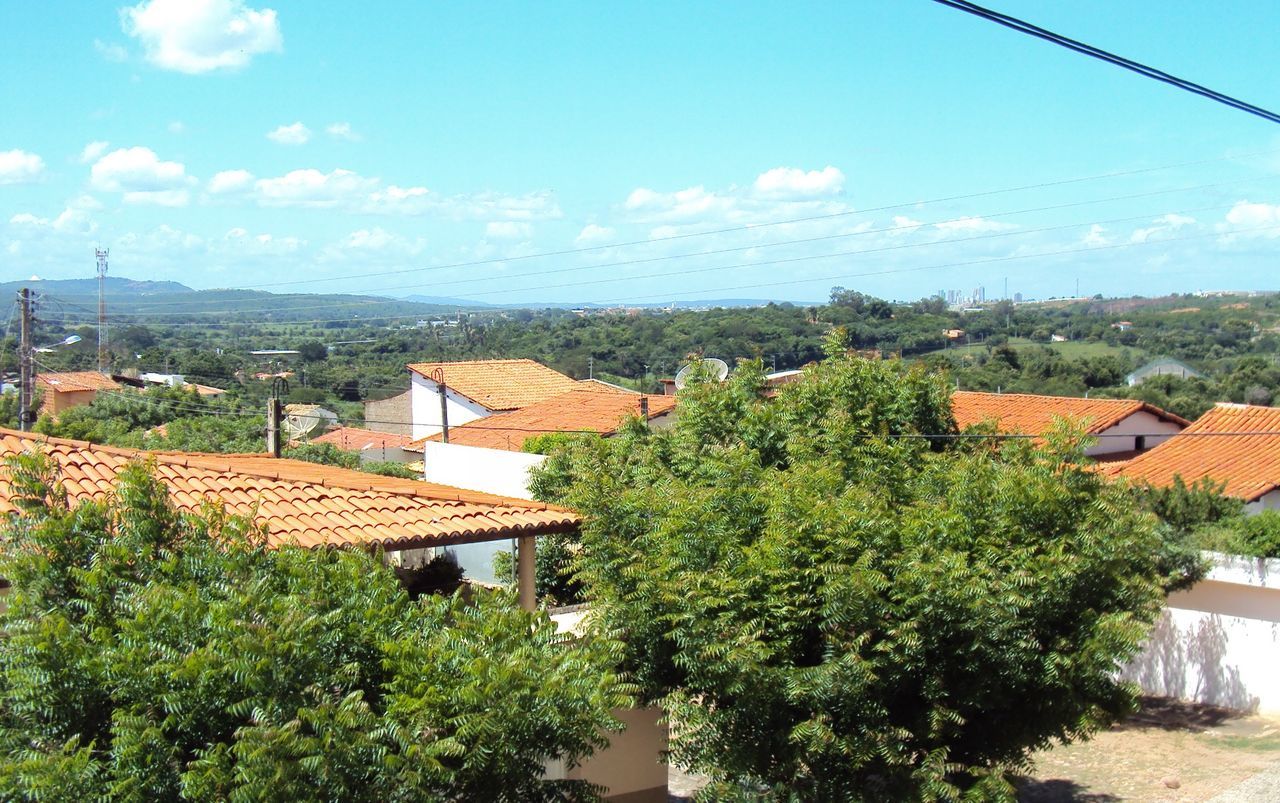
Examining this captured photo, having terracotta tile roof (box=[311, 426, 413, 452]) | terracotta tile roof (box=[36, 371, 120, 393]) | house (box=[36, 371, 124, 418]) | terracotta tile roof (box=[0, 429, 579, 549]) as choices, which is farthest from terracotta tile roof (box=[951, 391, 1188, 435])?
terracotta tile roof (box=[36, 371, 120, 393])

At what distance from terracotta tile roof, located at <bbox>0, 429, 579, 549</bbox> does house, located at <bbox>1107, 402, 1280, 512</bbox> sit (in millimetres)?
12177

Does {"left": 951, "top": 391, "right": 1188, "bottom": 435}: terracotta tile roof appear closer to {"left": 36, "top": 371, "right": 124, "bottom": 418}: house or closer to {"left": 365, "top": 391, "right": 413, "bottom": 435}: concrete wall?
{"left": 365, "top": 391, "right": 413, "bottom": 435}: concrete wall

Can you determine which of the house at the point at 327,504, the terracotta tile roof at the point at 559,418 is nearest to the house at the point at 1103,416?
the terracotta tile roof at the point at 559,418

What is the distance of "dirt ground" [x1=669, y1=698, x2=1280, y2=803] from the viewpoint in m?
14.2

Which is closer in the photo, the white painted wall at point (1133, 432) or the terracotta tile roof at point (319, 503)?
the terracotta tile roof at point (319, 503)

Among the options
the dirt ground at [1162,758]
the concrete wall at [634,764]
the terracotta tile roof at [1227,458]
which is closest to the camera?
the concrete wall at [634,764]

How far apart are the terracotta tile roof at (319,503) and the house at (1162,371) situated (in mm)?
46005

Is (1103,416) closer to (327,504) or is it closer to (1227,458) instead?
(1227,458)

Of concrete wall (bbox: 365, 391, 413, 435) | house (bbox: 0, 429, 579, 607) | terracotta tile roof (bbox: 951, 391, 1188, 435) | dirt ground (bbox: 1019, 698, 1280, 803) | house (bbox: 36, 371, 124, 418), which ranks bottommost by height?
dirt ground (bbox: 1019, 698, 1280, 803)

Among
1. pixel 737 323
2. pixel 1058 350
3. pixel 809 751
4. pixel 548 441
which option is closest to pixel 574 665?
pixel 809 751

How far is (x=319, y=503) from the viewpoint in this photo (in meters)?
11.5

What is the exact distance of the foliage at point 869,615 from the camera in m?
9.60

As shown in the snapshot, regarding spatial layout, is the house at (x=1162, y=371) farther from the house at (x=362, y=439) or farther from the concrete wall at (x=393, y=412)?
the house at (x=362, y=439)

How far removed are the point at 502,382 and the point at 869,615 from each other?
3348 cm
